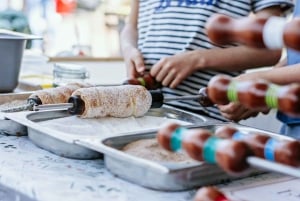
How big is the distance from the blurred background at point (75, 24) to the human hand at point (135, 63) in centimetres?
110

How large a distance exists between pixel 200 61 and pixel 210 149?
75 centimetres

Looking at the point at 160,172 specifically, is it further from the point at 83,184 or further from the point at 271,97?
the point at 271,97

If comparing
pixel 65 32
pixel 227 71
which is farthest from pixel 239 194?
pixel 65 32

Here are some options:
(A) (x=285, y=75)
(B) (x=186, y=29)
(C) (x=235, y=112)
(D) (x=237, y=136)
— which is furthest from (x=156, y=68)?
(D) (x=237, y=136)

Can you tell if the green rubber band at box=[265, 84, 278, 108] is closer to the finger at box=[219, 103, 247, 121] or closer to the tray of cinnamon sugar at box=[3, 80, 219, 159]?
the tray of cinnamon sugar at box=[3, 80, 219, 159]

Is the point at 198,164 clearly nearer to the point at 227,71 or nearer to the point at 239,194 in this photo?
the point at 239,194

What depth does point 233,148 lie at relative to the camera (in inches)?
22.7

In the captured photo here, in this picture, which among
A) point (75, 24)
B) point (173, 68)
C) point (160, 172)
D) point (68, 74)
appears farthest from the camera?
point (75, 24)

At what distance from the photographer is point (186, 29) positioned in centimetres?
140

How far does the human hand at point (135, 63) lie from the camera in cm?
141

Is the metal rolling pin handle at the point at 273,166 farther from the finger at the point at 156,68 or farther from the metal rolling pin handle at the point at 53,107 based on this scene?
the finger at the point at 156,68

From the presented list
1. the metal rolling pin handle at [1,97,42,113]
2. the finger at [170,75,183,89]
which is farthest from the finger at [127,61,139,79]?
the metal rolling pin handle at [1,97,42,113]

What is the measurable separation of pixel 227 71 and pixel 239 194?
0.66m

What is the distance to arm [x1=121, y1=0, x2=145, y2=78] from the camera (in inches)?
55.9
